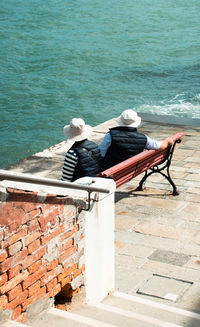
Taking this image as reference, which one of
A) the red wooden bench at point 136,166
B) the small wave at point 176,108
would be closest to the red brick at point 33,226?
the red wooden bench at point 136,166

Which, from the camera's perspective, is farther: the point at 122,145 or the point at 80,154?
the point at 122,145

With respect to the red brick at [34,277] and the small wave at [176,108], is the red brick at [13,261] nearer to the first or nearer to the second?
the red brick at [34,277]

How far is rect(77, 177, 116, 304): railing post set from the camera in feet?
14.2

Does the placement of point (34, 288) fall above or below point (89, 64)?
below

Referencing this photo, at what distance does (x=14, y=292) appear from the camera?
3719 mm

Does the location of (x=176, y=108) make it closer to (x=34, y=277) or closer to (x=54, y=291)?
(x=54, y=291)

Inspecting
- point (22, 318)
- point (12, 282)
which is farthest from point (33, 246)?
point (22, 318)

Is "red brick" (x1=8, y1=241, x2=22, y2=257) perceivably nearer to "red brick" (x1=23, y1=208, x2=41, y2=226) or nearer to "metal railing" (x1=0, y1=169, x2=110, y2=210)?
"red brick" (x1=23, y1=208, x2=41, y2=226)

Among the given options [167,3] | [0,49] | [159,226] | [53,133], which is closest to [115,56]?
[0,49]

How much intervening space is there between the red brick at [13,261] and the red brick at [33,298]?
335 mm

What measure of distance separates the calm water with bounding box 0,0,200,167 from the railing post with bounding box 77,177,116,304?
425 inches

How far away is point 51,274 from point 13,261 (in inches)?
20.1

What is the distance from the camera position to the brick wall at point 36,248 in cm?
358

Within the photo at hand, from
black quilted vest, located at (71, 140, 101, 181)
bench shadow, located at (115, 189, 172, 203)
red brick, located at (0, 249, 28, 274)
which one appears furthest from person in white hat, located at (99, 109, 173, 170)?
red brick, located at (0, 249, 28, 274)
